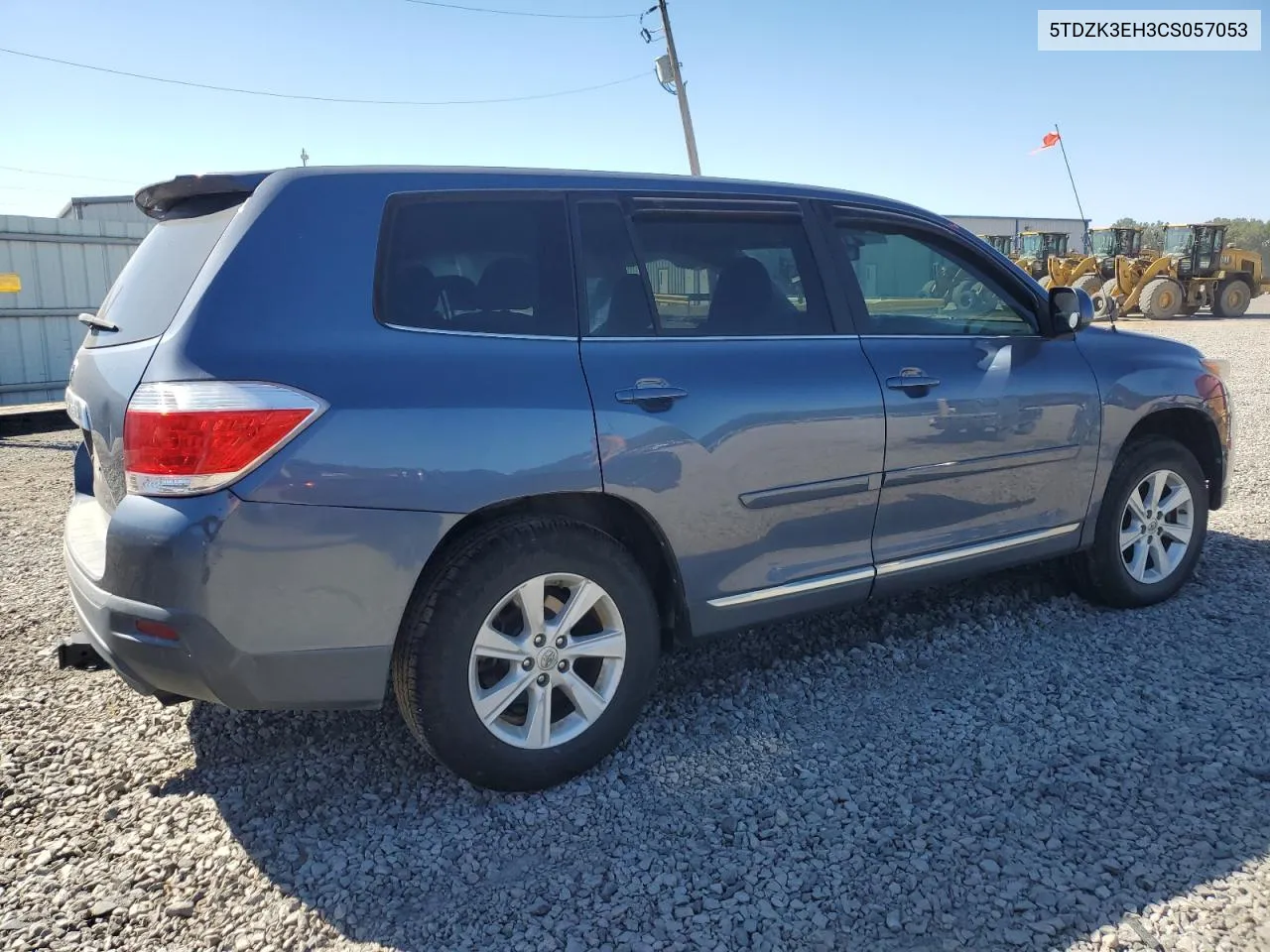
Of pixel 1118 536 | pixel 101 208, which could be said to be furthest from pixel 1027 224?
pixel 1118 536

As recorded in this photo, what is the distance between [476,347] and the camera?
2.76 m

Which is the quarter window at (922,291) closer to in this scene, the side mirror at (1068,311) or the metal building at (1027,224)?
the side mirror at (1068,311)

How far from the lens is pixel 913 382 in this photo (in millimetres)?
3518

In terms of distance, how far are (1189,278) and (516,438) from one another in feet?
94.2

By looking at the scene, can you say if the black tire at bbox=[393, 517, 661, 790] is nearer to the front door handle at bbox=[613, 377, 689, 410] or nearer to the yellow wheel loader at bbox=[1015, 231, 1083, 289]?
the front door handle at bbox=[613, 377, 689, 410]

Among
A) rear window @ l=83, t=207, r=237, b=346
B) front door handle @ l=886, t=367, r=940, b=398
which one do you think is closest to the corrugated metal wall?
rear window @ l=83, t=207, r=237, b=346

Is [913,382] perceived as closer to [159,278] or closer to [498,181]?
[498,181]

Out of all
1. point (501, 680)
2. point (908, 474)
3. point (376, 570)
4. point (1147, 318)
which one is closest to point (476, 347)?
point (376, 570)

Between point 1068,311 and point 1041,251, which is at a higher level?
point 1041,251

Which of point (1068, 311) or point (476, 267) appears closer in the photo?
point (476, 267)

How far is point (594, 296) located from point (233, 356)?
1.09m

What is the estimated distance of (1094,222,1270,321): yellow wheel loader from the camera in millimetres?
25234

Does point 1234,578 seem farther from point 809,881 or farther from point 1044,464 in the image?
point 809,881

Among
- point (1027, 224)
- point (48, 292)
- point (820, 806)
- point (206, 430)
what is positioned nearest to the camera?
point (206, 430)
